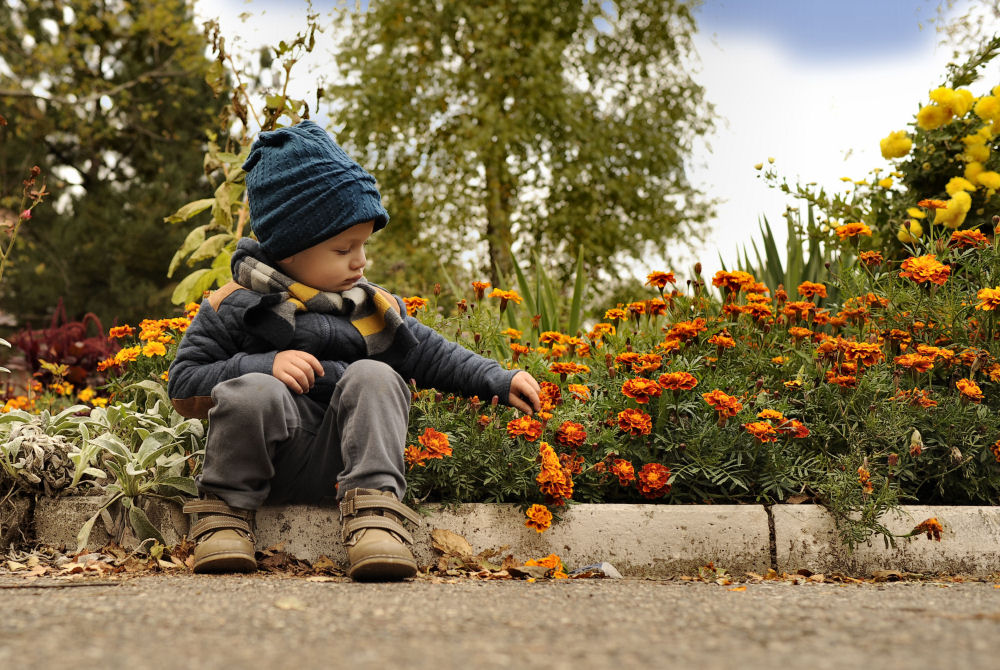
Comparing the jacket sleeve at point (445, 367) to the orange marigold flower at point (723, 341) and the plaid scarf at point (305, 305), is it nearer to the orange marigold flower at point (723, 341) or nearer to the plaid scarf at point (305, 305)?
the plaid scarf at point (305, 305)

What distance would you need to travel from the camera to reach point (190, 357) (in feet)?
8.34

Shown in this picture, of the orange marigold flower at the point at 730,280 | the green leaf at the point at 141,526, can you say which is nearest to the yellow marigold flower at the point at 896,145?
the orange marigold flower at the point at 730,280

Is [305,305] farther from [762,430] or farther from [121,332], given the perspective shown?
[762,430]

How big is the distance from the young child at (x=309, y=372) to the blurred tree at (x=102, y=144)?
10.9 metres

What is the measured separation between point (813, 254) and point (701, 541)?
8.47 ft

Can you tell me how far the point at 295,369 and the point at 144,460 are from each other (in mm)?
720

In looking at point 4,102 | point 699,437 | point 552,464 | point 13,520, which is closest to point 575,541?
point 552,464

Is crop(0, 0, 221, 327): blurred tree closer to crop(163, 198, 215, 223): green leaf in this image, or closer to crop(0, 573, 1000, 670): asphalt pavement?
crop(163, 198, 215, 223): green leaf

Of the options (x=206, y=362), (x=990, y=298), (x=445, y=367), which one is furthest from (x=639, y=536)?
(x=990, y=298)

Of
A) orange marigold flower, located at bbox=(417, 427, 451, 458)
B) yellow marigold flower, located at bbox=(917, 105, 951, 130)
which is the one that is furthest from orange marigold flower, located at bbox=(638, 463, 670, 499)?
yellow marigold flower, located at bbox=(917, 105, 951, 130)

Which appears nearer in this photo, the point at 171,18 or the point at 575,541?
the point at 575,541

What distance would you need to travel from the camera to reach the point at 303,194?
2586 mm

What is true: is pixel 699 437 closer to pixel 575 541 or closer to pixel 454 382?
pixel 575 541

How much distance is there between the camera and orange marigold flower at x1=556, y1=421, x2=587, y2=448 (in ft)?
9.18
